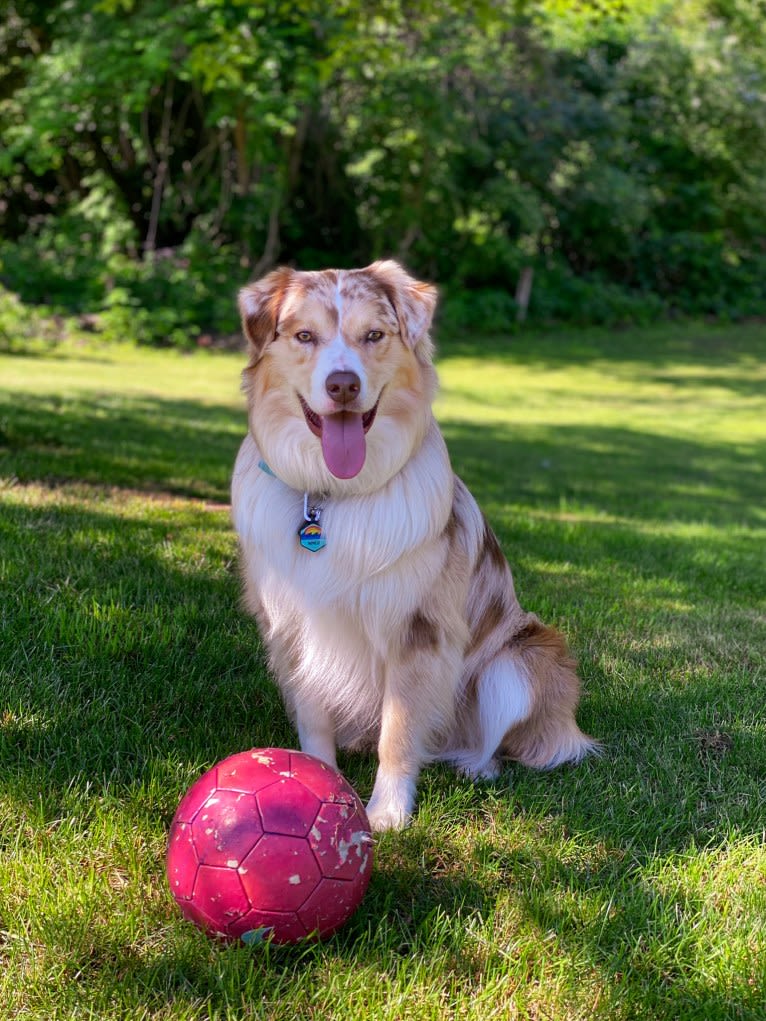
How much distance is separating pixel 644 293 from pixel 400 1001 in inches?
1125

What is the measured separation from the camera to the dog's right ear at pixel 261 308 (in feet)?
11.1

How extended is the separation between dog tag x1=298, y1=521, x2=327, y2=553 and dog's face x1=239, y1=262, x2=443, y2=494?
0.13 metres

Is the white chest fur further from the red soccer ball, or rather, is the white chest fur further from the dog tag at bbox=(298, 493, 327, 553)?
the red soccer ball

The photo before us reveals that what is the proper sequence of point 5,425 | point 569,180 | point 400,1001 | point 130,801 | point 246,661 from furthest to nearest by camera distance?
point 569,180 → point 5,425 → point 246,661 → point 130,801 → point 400,1001

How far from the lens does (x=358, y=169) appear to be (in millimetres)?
22344

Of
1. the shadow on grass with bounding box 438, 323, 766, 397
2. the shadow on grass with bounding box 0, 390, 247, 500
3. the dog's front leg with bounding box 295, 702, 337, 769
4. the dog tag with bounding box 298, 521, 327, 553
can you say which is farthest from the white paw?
the shadow on grass with bounding box 438, 323, 766, 397

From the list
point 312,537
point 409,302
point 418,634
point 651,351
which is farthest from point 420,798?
point 651,351

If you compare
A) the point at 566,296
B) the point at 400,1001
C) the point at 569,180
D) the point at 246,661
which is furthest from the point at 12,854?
the point at 566,296

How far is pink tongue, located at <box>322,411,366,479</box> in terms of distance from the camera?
3180mm

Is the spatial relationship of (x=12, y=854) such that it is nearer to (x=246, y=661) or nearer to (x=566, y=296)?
(x=246, y=661)

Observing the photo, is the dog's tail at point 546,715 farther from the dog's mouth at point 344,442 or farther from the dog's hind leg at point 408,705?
the dog's mouth at point 344,442

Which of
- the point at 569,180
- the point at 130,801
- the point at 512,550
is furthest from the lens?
the point at 569,180

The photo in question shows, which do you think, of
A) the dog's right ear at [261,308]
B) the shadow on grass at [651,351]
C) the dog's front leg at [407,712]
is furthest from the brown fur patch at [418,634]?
the shadow on grass at [651,351]

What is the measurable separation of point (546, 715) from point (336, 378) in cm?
145
